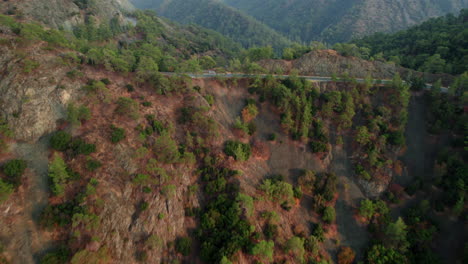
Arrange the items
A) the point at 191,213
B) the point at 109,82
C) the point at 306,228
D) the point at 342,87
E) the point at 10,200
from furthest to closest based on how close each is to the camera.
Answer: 1. the point at 342,87
2. the point at 109,82
3. the point at 306,228
4. the point at 191,213
5. the point at 10,200

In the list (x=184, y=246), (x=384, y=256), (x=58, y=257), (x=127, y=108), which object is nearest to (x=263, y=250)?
(x=184, y=246)

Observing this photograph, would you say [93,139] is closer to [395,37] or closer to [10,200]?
[10,200]

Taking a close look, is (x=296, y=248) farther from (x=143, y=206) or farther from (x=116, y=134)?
(x=116, y=134)

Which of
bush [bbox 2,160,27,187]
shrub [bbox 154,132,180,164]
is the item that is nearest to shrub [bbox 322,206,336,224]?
shrub [bbox 154,132,180,164]

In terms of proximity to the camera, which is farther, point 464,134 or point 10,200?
point 464,134

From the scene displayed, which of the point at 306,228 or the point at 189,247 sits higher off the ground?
the point at 306,228

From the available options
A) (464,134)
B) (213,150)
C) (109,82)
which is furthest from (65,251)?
(464,134)
